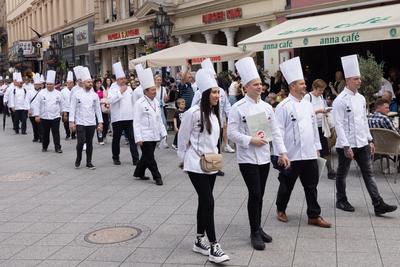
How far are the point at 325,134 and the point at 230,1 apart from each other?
47.4ft

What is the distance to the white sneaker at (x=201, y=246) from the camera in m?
5.48

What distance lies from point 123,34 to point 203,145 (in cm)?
2936

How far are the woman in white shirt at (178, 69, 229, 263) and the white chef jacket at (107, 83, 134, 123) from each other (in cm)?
612

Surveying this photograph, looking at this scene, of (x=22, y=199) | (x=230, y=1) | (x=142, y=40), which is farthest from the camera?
(x=142, y=40)

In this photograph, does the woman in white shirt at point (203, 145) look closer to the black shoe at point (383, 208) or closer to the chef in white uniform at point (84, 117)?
the black shoe at point (383, 208)

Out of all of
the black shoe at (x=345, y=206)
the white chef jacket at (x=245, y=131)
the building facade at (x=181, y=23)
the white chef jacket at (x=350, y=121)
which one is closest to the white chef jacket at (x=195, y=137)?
the white chef jacket at (x=245, y=131)

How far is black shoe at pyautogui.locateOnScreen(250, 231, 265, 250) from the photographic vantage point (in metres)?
5.56

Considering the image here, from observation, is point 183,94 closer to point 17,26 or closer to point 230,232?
point 230,232

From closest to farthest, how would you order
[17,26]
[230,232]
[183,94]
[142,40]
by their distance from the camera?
[230,232] < [183,94] < [142,40] < [17,26]

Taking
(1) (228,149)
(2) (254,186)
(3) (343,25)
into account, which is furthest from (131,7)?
(2) (254,186)

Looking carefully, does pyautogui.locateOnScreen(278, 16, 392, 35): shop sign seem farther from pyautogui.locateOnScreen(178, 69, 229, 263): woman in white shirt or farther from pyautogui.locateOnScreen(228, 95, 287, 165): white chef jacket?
pyautogui.locateOnScreen(178, 69, 229, 263): woman in white shirt

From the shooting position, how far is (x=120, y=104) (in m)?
11.6

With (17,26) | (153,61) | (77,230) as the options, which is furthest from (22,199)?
(17,26)

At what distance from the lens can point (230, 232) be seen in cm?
623
